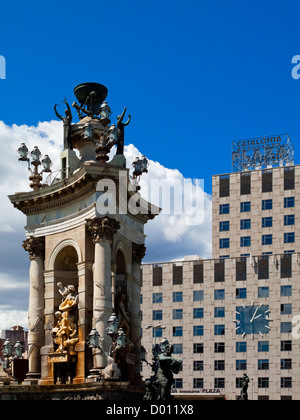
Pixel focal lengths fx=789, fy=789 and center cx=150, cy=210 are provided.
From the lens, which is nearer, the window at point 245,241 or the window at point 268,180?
the window at point 268,180

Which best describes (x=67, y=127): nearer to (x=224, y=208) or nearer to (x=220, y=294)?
(x=220, y=294)

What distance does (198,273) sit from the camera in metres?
104

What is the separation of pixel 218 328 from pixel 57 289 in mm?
63958

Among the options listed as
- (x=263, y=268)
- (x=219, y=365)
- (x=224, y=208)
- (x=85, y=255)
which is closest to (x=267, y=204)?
(x=224, y=208)

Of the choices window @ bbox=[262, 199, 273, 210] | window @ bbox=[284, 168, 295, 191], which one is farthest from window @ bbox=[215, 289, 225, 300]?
window @ bbox=[284, 168, 295, 191]

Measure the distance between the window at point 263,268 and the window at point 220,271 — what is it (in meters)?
4.75

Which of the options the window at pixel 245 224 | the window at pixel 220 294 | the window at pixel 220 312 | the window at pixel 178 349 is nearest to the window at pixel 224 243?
the window at pixel 245 224

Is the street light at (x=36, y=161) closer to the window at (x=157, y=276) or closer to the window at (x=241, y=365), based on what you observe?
the window at (x=241, y=365)

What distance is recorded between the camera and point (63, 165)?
41656 millimetres

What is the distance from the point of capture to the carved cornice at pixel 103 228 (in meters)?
36.8

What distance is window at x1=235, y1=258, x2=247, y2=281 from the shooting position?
101 meters
